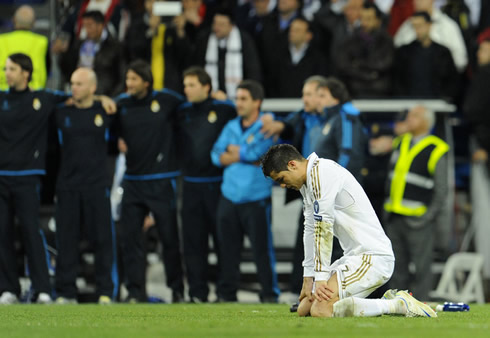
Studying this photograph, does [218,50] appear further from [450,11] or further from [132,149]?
[450,11]

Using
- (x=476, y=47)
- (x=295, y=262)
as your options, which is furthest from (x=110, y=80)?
(x=476, y=47)

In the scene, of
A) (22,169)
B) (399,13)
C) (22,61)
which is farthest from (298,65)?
(22,169)

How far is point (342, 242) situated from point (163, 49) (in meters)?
6.62

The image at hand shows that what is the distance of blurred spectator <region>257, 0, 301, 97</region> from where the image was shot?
14.8 m

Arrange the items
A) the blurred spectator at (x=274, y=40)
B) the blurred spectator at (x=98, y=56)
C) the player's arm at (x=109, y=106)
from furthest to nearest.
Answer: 1. the blurred spectator at (x=274, y=40)
2. the blurred spectator at (x=98, y=56)
3. the player's arm at (x=109, y=106)

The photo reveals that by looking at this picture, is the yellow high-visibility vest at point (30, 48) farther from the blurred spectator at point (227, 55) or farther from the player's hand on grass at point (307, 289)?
the player's hand on grass at point (307, 289)

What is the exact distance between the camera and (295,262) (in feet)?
38.3

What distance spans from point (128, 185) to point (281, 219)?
8.33ft

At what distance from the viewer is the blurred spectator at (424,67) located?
14500mm

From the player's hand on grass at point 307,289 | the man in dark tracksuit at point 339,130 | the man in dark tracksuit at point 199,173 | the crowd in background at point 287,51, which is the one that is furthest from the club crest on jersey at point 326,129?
the player's hand on grass at point 307,289

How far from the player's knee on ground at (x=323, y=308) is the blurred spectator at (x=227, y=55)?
6.46m

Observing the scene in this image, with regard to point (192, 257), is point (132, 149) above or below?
above

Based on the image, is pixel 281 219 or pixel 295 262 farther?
pixel 281 219

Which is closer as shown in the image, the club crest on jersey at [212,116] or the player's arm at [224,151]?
the player's arm at [224,151]
